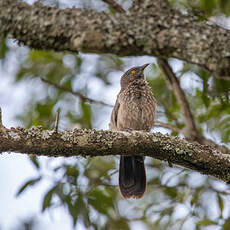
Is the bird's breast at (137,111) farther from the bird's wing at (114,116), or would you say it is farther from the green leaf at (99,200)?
the green leaf at (99,200)

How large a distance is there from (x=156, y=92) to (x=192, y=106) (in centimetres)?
55

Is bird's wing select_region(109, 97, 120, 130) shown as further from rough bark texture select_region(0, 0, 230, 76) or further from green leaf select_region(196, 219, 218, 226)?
rough bark texture select_region(0, 0, 230, 76)

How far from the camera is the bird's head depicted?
18.3 feet

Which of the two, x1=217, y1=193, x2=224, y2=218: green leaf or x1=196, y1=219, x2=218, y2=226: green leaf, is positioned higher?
x1=217, y1=193, x2=224, y2=218: green leaf

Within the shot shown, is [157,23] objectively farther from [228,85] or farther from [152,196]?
[152,196]

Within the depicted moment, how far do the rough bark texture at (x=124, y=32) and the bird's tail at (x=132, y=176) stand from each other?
3.02 meters

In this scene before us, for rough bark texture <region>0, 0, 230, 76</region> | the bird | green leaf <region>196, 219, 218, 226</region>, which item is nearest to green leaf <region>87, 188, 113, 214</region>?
the bird

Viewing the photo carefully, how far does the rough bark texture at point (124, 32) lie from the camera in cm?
182

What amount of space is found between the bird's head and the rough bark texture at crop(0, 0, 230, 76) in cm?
363

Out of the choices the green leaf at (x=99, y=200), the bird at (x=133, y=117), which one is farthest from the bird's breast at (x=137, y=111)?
the green leaf at (x=99, y=200)

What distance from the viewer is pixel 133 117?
506 centimetres

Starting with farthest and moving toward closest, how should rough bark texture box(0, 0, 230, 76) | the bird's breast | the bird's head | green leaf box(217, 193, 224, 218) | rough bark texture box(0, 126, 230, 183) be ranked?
the bird's head
the bird's breast
green leaf box(217, 193, 224, 218)
rough bark texture box(0, 126, 230, 183)
rough bark texture box(0, 0, 230, 76)

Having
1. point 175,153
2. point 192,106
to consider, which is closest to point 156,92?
point 192,106

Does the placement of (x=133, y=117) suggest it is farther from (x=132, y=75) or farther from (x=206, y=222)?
(x=206, y=222)
